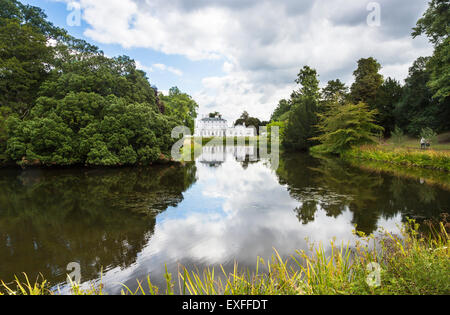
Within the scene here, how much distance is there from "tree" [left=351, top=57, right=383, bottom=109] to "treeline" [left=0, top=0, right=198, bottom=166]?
27.4 m

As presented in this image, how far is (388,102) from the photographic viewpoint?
96.0ft

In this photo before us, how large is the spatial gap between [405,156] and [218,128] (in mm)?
73034

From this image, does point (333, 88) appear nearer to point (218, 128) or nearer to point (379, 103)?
point (379, 103)

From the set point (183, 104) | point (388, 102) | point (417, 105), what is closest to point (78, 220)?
point (417, 105)

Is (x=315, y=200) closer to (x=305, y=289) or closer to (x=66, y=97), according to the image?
(x=305, y=289)

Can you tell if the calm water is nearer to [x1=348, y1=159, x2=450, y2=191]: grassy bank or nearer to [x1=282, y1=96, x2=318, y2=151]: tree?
[x1=348, y1=159, x2=450, y2=191]: grassy bank

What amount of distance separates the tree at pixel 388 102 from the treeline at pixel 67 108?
87.9ft

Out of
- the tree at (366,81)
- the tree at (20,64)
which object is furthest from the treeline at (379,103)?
the tree at (20,64)

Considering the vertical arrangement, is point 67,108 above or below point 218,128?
below

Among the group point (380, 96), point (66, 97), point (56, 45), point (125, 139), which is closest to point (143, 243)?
→ point (125, 139)

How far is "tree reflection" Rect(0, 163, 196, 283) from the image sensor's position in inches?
170

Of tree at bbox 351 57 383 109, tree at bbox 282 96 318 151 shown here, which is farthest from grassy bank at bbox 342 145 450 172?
tree at bbox 351 57 383 109

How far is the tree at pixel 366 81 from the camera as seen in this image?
31516 mm
